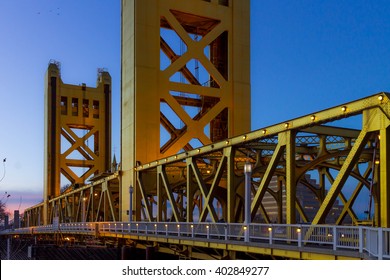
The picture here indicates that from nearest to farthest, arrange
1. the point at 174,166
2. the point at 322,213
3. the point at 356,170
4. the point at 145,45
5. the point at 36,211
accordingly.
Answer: the point at 322,213 < the point at 356,170 < the point at 174,166 < the point at 145,45 < the point at 36,211

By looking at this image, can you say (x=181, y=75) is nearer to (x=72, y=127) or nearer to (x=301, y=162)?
(x=301, y=162)

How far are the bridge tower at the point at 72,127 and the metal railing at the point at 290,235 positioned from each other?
180 ft

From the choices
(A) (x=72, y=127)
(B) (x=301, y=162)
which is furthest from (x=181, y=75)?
(A) (x=72, y=127)

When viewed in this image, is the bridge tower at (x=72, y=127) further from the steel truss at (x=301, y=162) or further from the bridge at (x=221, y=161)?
the steel truss at (x=301, y=162)

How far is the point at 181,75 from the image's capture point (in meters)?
48.9

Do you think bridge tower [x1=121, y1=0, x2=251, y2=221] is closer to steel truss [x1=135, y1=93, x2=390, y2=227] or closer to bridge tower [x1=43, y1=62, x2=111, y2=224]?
steel truss [x1=135, y1=93, x2=390, y2=227]

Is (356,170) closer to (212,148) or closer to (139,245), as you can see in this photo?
(212,148)

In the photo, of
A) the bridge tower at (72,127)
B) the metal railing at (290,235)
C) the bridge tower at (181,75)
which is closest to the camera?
the metal railing at (290,235)


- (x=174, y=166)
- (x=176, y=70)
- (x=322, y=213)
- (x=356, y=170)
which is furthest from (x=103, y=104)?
(x=322, y=213)

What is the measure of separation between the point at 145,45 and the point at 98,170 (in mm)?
47075

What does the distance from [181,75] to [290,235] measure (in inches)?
1225

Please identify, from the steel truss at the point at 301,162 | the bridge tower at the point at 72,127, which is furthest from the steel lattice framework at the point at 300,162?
the bridge tower at the point at 72,127

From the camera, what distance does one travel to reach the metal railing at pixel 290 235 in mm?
14459

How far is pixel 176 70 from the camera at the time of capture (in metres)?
45.9
